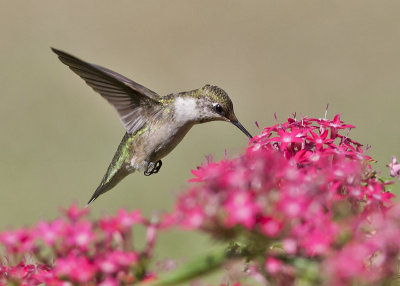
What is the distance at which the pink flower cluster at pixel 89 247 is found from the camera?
1818mm

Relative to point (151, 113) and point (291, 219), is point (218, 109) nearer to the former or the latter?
point (151, 113)

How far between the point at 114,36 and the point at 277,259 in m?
13.2

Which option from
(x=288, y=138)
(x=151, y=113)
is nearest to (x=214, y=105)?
(x=151, y=113)

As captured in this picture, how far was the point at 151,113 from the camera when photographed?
3947mm

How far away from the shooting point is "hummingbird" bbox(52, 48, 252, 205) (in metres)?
3.67

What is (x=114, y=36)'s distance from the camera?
14.6 m

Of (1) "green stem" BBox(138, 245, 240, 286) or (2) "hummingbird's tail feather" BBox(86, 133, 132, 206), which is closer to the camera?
(1) "green stem" BBox(138, 245, 240, 286)

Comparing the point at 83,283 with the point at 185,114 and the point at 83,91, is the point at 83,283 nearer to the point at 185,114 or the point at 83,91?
the point at 185,114

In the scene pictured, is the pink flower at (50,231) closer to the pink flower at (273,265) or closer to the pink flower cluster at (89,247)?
the pink flower cluster at (89,247)

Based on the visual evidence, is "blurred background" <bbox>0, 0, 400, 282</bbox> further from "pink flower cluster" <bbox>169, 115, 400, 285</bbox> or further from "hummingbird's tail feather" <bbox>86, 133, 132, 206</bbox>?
"pink flower cluster" <bbox>169, 115, 400, 285</bbox>

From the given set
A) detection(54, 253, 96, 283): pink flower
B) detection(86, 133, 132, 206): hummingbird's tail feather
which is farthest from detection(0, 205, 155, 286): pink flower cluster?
detection(86, 133, 132, 206): hummingbird's tail feather

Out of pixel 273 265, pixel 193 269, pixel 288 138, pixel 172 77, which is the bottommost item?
pixel 193 269

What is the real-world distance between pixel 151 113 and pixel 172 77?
9.08 m

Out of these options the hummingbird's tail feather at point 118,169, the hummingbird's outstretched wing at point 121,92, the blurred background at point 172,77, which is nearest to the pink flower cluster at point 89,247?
the hummingbird's outstretched wing at point 121,92
